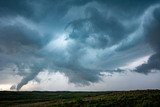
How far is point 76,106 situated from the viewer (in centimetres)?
5900

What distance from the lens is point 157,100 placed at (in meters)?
52.0

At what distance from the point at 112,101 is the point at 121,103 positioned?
153 inches

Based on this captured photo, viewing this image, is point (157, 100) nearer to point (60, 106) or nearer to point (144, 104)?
point (144, 104)

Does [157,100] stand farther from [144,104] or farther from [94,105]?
[94,105]

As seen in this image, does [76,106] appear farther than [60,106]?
No

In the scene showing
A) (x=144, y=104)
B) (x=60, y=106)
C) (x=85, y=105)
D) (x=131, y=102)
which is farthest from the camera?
(x=60, y=106)

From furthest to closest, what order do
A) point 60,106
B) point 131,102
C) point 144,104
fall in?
1. point 60,106
2. point 131,102
3. point 144,104

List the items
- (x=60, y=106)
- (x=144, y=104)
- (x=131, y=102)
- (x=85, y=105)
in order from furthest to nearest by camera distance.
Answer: (x=60, y=106), (x=85, y=105), (x=131, y=102), (x=144, y=104)

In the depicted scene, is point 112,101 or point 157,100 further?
point 112,101

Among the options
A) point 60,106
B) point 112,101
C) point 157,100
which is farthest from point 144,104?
point 60,106

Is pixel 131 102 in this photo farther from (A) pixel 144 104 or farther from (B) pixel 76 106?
(B) pixel 76 106

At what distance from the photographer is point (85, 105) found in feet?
190

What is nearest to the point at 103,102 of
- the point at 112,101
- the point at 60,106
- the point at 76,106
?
the point at 112,101

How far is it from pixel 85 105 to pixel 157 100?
1591 centimetres
